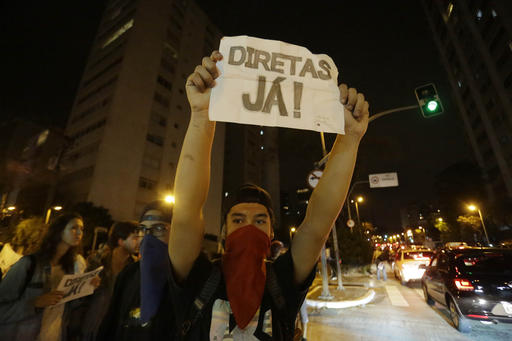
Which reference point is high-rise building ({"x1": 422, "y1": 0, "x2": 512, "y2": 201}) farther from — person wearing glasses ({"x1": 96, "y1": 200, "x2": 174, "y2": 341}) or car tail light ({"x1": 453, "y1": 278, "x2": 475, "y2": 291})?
person wearing glasses ({"x1": 96, "y1": 200, "x2": 174, "y2": 341})

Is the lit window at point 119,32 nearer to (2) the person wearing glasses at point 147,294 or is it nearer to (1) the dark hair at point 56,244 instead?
(1) the dark hair at point 56,244

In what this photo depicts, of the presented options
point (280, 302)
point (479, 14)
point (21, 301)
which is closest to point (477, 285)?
point (280, 302)

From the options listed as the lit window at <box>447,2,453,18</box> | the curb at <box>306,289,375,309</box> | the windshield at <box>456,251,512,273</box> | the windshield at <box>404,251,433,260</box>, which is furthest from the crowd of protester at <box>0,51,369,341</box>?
the lit window at <box>447,2,453,18</box>

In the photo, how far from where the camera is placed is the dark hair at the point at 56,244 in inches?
110

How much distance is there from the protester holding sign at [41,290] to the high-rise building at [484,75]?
50903mm

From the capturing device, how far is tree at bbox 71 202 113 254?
22156mm

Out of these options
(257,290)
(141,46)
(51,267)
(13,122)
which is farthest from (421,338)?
(141,46)

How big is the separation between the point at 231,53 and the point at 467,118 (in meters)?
66.5

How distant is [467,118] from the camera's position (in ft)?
165

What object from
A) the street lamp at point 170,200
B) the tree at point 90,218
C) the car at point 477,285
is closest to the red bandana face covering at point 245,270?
the street lamp at point 170,200

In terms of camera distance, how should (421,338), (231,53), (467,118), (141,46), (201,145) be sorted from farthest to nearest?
(467,118) → (141,46) → (421,338) → (231,53) → (201,145)

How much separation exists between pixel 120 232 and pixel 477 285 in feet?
21.1

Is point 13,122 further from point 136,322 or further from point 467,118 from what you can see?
point 467,118

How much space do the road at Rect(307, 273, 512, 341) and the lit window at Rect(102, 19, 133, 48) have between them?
4683 cm
